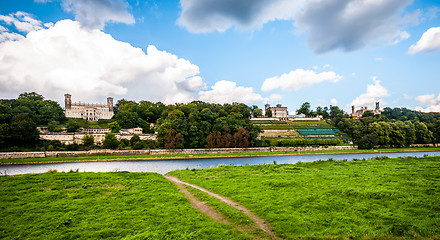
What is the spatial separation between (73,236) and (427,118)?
152597 mm

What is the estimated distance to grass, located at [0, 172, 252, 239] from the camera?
7688 millimetres

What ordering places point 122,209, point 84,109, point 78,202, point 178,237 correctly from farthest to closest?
point 84,109 → point 78,202 → point 122,209 → point 178,237

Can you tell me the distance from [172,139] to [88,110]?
71971mm

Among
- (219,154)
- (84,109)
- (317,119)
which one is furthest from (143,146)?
(317,119)

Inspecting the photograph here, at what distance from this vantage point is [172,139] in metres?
55.5

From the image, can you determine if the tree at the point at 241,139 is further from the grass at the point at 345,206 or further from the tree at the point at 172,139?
the grass at the point at 345,206

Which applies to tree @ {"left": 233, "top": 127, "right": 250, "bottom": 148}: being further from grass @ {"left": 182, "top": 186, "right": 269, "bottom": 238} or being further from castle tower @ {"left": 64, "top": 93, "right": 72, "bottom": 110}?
castle tower @ {"left": 64, "top": 93, "right": 72, "bottom": 110}

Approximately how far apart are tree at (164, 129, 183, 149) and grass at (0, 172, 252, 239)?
4031cm

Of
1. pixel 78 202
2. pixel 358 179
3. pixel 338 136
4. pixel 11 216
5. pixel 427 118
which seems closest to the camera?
pixel 11 216

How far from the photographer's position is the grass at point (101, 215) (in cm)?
769

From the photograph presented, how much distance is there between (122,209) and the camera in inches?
407

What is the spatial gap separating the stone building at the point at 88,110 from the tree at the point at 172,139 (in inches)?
2675

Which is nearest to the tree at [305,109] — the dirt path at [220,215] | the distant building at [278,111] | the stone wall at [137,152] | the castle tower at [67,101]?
the distant building at [278,111]

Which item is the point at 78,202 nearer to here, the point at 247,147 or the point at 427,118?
the point at 247,147
